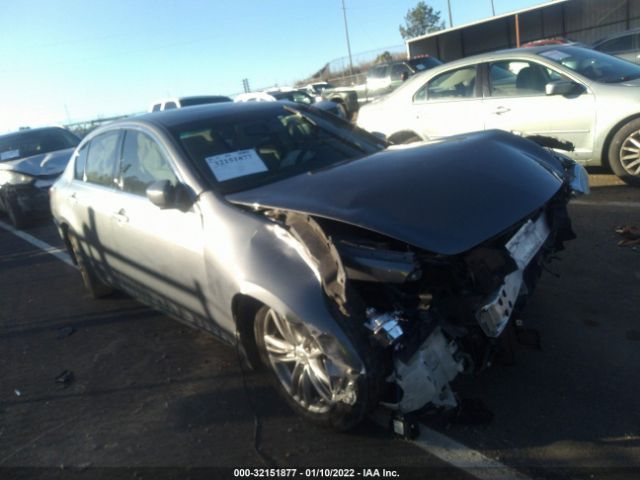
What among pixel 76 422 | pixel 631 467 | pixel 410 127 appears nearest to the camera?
pixel 631 467

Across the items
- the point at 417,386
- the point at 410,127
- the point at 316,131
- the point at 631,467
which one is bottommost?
the point at 631,467

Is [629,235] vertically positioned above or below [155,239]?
below

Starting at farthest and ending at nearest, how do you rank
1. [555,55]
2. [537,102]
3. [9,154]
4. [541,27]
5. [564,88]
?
[541,27] < [9,154] < [555,55] < [537,102] < [564,88]

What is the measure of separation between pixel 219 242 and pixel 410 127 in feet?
15.6

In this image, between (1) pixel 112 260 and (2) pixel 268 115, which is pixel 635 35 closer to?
(2) pixel 268 115

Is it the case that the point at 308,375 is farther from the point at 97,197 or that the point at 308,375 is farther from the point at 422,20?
the point at 422,20

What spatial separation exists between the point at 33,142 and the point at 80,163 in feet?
20.6

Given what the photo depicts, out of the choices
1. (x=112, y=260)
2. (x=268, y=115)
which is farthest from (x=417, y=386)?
(x=112, y=260)

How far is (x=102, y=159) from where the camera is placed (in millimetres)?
4426

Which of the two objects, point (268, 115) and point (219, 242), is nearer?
point (219, 242)

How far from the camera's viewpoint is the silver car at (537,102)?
19.3 feet

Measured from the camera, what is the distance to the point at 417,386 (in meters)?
2.38

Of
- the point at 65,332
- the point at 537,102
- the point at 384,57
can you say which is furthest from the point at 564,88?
the point at 384,57

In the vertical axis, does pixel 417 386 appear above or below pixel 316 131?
below
